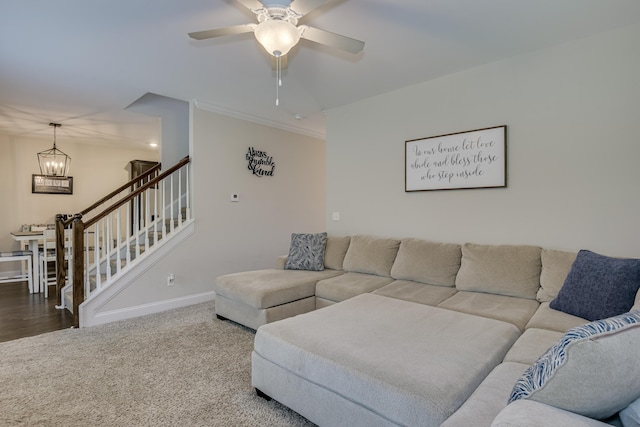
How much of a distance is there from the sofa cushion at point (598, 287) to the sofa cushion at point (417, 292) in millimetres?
739

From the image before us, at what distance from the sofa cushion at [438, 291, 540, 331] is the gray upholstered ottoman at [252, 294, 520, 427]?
19cm

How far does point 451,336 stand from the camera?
5.78 feet

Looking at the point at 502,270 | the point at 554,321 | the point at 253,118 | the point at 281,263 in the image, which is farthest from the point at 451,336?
the point at 253,118

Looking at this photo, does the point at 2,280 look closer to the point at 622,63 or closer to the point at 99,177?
the point at 99,177

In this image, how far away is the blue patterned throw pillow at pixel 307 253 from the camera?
12.1 feet

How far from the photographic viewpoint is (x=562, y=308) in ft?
6.95

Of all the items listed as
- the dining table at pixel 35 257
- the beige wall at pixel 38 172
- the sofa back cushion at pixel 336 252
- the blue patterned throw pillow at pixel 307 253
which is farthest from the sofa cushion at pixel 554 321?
the beige wall at pixel 38 172

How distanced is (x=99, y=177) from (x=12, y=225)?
156 cm

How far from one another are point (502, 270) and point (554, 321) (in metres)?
0.68

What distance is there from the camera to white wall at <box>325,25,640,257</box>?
2443mm

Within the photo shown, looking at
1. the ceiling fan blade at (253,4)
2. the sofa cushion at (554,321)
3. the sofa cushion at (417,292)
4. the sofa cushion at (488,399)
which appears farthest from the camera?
the sofa cushion at (417,292)

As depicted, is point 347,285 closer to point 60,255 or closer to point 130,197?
point 130,197

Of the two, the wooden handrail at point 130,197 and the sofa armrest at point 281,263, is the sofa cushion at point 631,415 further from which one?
the wooden handrail at point 130,197

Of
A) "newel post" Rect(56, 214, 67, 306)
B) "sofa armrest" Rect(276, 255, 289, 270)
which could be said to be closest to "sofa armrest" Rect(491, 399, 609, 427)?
"sofa armrest" Rect(276, 255, 289, 270)
